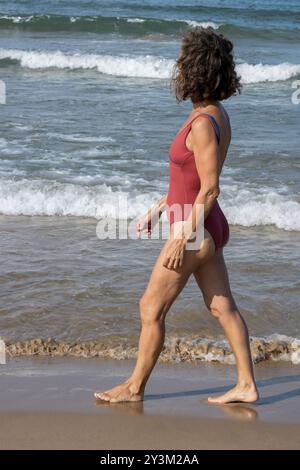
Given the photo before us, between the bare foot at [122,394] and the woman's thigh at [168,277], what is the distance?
1.28 ft

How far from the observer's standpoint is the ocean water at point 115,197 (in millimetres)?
5340

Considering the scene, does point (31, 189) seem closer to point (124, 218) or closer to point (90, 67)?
point (124, 218)

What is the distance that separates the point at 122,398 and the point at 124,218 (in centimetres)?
395

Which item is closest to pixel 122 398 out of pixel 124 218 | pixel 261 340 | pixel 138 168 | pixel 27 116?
pixel 261 340

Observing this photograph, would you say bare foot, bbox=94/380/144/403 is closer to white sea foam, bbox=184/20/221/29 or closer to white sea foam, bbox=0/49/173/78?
white sea foam, bbox=0/49/173/78

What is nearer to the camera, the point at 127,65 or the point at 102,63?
the point at 127,65

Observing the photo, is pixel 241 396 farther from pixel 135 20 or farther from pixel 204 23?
pixel 204 23

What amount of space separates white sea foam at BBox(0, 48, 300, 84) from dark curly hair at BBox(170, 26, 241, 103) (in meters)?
11.7

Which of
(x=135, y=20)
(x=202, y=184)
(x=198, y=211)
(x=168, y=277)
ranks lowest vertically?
(x=168, y=277)

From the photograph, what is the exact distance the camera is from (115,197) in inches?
325

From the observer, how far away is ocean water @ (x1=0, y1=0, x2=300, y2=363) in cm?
534

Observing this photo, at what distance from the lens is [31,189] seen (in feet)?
27.5

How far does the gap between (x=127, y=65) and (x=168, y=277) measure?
13.2m

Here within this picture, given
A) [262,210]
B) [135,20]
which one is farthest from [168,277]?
[135,20]
